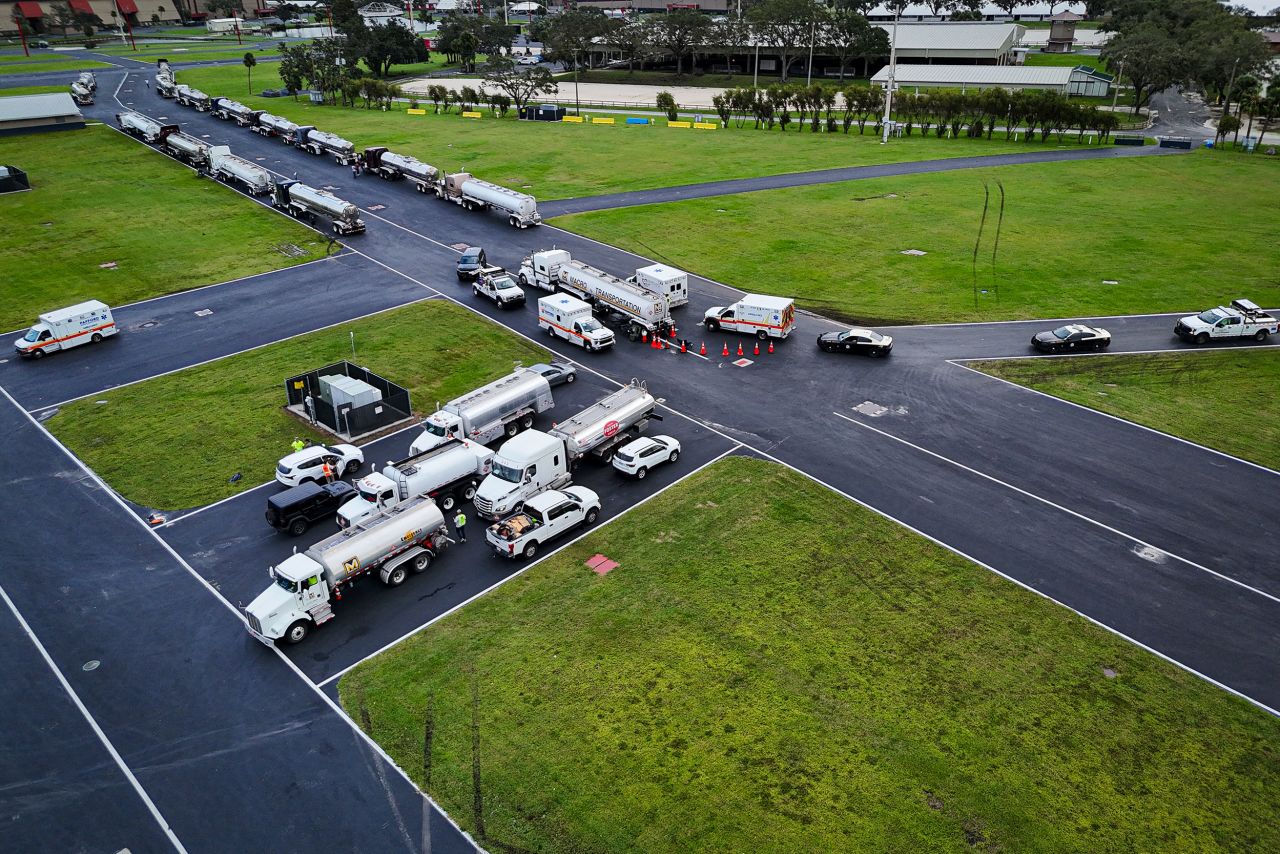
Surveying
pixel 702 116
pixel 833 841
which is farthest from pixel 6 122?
pixel 833 841

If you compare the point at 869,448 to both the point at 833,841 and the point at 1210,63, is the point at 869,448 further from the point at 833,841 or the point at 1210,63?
the point at 1210,63

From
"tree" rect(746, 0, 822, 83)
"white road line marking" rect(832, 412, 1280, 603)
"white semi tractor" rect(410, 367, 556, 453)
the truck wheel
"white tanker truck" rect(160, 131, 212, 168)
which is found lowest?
the truck wheel

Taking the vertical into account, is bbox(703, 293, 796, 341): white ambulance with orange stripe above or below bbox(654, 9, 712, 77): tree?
below

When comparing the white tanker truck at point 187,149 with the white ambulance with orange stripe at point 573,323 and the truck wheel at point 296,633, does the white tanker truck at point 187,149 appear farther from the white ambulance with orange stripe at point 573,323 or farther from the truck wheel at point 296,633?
the truck wheel at point 296,633

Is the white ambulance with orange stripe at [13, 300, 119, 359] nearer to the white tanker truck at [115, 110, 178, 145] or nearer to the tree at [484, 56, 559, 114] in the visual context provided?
the white tanker truck at [115, 110, 178, 145]

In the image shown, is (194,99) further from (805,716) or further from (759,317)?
(805,716)

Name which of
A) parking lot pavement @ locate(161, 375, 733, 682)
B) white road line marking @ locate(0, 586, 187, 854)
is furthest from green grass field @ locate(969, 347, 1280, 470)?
white road line marking @ locate(0, 586, 187, 854)

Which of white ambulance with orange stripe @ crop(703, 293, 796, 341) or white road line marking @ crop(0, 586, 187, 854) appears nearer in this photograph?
white road line marking @ crop(0, 586, 187, 854)
